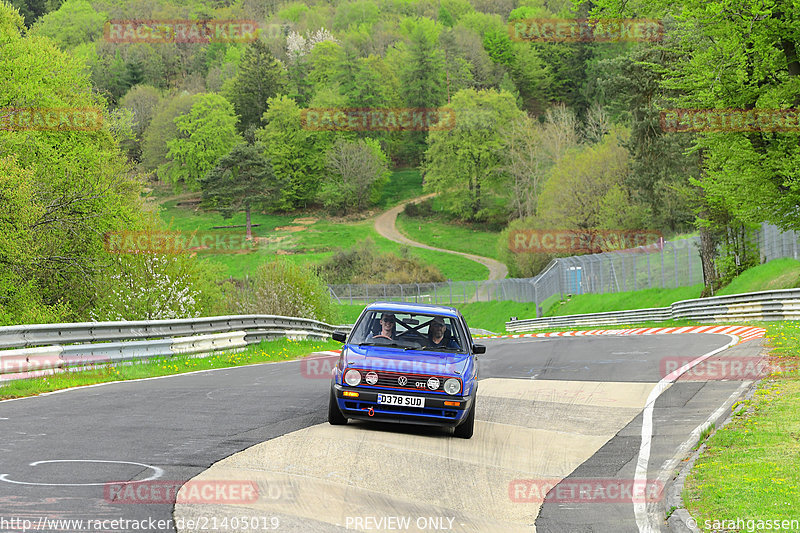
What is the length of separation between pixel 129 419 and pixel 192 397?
98.7 inches

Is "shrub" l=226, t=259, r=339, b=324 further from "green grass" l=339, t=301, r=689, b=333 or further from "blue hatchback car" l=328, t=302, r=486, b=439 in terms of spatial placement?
"blue hatchback car" l=328, t=302, r=486, b=439

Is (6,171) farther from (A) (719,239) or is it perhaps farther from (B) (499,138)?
(B) (499,138)

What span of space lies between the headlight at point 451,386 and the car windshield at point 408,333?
0.86 meters

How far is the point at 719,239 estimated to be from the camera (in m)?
42.3

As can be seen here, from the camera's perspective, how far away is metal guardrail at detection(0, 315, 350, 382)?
45.8 ft

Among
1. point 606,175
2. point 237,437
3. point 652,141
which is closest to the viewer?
point 237,437

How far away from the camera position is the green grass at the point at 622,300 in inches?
1756

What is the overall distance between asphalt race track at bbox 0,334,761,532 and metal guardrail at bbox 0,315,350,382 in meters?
1.41

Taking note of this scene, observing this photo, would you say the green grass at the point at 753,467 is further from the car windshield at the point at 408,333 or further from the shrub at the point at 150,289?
the shrub at the point at 150,289

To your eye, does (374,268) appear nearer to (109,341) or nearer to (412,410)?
(109,341)

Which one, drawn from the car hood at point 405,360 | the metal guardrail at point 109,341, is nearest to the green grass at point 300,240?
the metal guardrail at point 109,341

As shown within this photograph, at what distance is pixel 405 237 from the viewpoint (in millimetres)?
102812

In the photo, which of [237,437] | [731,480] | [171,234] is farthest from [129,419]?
[171,234]

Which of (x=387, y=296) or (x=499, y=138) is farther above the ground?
(x=499, y=138)
